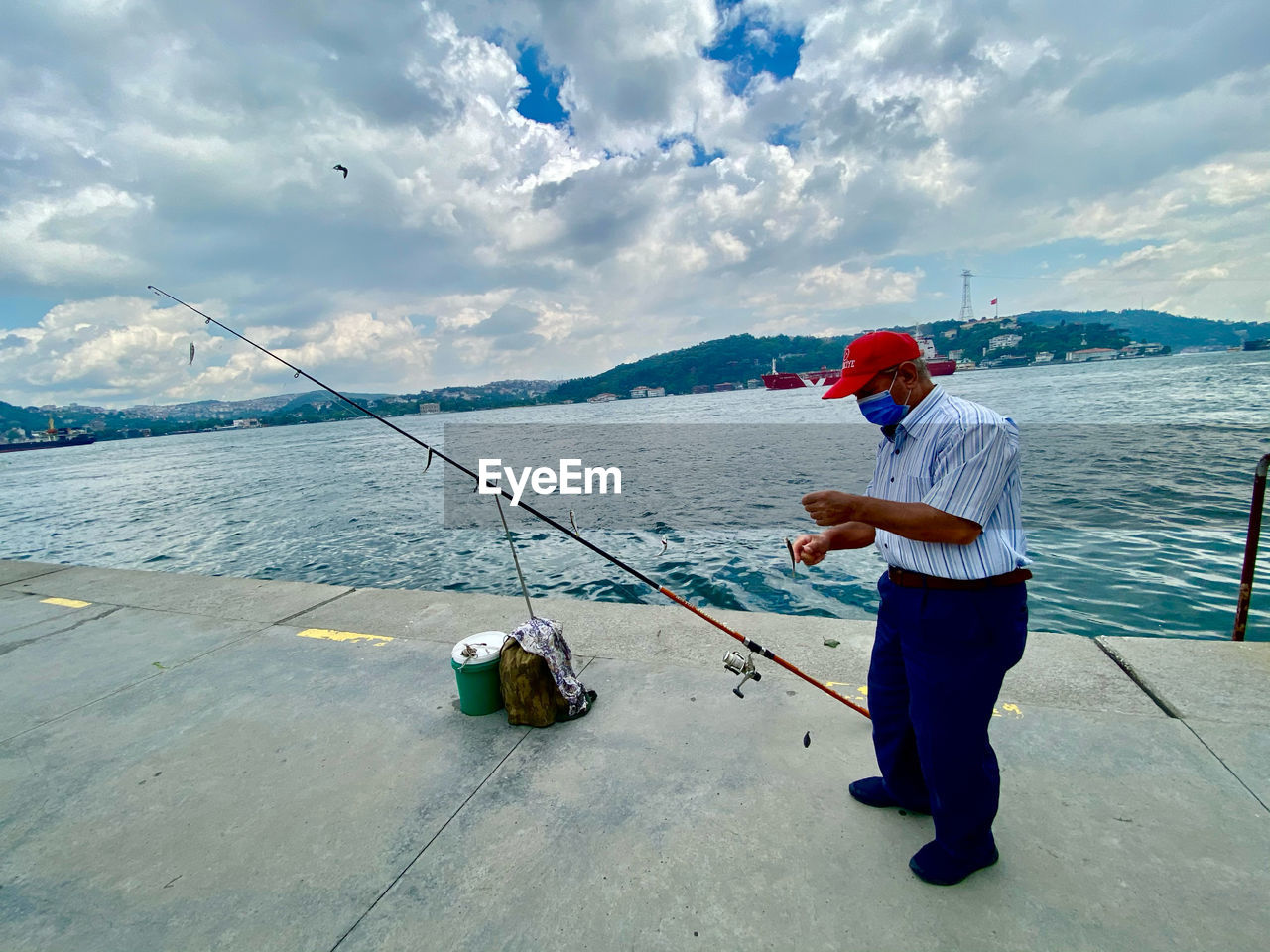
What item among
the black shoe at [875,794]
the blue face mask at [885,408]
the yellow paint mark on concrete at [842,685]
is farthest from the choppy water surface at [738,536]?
the blue face mask at [885,408]

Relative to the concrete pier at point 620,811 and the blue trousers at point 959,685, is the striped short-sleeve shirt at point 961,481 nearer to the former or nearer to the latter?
the blue trousers at point 959,685

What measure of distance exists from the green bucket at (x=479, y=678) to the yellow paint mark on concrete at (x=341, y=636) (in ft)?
5.14

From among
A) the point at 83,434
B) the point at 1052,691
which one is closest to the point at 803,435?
the point at 1052,691

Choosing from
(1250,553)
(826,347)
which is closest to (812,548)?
(1250,553)

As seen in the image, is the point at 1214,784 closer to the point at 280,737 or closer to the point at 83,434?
the point at 280,737

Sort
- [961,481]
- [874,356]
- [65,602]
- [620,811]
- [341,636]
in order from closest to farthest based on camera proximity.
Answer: [961,481] → [874,356] → [620,811] → [341,636] → [65,602]

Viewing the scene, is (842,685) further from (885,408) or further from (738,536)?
(738,536)

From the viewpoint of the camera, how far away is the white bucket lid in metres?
3.46

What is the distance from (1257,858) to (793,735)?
174cm

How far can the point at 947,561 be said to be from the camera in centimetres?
197

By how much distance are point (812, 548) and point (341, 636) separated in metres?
4.27

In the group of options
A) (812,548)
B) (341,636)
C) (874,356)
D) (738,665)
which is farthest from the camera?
(341,636)

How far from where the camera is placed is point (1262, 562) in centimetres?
762

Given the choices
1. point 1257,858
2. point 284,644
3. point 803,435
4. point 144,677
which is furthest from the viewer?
point 803,435
